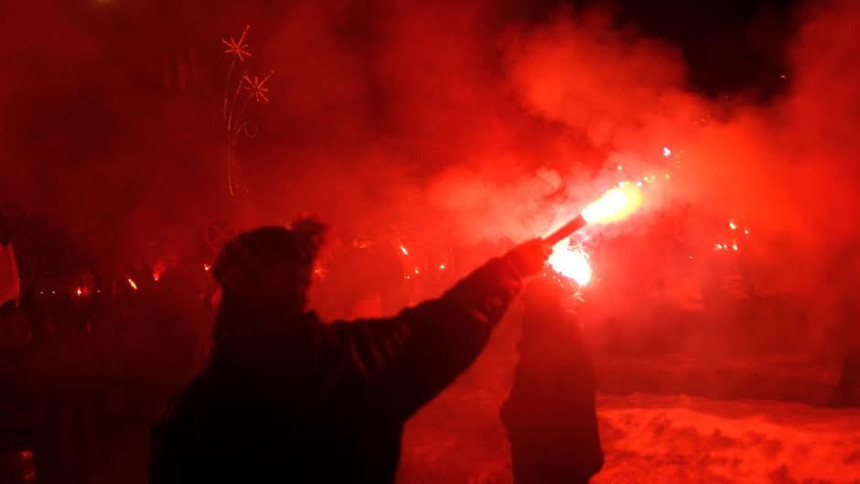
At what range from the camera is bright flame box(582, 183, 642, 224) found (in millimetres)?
2443

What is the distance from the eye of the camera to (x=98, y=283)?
11000mm

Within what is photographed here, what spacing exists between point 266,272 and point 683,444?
5.24m

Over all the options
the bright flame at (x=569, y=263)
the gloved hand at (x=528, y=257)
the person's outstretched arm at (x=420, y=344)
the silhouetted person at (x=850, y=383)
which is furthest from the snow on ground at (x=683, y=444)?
the person's outstretched arm at (x=420, y=344)

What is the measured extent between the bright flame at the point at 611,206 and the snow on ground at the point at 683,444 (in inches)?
135

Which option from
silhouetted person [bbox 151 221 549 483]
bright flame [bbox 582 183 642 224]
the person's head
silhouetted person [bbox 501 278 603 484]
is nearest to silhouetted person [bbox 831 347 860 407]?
silhouetted person [bbox 501 278 603 484]

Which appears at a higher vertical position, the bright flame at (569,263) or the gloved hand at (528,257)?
the bright flame at (569,263)

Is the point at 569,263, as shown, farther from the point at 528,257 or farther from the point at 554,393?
the point at 528,257

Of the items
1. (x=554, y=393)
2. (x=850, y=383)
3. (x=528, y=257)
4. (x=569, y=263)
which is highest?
(x=569, y=263)

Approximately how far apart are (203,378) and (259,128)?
8.86 metres

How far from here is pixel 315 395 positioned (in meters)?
1.36

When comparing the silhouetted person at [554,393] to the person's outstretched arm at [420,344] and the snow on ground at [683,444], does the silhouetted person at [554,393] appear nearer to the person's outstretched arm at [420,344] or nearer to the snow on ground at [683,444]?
the snow on ground at [683,444]

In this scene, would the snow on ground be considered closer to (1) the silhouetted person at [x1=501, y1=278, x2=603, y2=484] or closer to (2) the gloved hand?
(1) the silhouetted person at [x1=501, y1=278, x2=603, y2=484]

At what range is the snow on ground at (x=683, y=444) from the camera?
194 inches

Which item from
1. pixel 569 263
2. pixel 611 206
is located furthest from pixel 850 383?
pixel 611 206
